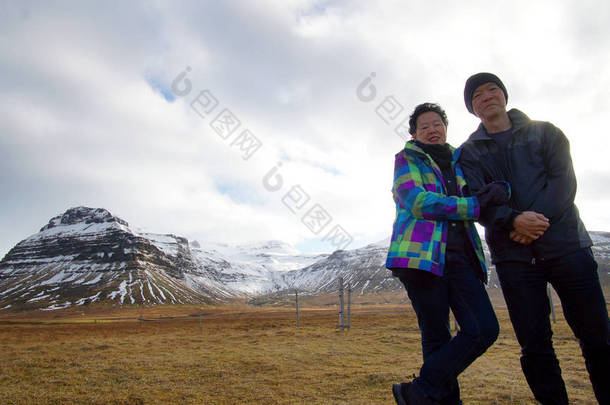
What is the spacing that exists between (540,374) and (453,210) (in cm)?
140

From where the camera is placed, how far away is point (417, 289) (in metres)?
2.52

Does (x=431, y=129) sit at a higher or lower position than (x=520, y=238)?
higher

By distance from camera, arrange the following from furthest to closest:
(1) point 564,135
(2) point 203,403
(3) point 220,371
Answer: (3) point 220,371, (2) point 203,403, (1) point 564,135

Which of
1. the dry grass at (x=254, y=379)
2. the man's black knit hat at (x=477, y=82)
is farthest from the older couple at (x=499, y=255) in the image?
the dry grass at (x=254, y=379)

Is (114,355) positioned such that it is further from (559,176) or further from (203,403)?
(559,176)

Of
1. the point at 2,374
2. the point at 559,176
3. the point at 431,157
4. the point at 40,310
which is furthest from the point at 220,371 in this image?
the point at 40,310

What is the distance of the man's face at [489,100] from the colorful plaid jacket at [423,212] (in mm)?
457

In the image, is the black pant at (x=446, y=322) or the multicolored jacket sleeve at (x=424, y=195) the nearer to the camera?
the black pant at (x=446, y=322)

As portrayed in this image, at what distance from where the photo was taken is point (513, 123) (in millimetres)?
2867

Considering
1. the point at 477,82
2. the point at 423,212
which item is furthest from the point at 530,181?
the point at 477,82

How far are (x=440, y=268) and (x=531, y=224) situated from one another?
70cm

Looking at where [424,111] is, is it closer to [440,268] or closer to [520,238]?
[520,238]

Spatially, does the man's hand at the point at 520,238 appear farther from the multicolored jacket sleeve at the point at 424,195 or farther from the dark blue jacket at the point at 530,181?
the multicolored jacket sleeve at the point at 424,195

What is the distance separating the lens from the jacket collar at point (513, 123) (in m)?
2.79
